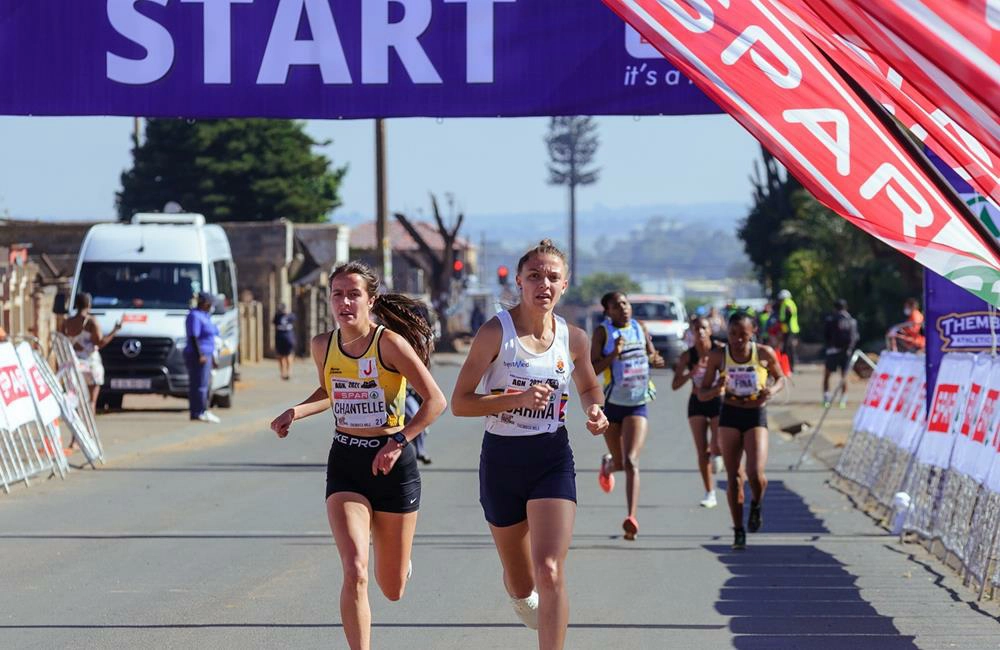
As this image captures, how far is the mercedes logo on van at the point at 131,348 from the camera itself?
2491 cm

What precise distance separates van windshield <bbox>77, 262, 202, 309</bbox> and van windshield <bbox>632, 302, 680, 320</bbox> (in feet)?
76.3

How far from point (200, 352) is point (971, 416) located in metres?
14.3

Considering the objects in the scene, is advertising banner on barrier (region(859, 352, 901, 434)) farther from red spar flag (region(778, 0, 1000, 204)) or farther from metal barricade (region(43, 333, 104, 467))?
red spar flag (region(778, 0, 1000, 204))

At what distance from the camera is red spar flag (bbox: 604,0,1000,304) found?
6.41 metres

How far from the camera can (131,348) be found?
24922 mm

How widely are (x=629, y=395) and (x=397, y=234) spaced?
522 feet

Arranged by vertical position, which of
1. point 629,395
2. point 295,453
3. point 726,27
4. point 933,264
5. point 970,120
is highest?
point 726,27

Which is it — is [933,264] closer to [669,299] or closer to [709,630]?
[709,630]

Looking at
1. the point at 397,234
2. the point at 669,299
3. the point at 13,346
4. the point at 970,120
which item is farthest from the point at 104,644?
the point at 397,234

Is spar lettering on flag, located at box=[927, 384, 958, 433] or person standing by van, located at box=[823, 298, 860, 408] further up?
spar lettering on flag, located at box=[927, 384, 958, 433]

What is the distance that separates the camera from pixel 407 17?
10.2 meters

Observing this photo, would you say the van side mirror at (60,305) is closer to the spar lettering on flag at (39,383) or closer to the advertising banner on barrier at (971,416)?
the spar lettering on flag at (39,383)

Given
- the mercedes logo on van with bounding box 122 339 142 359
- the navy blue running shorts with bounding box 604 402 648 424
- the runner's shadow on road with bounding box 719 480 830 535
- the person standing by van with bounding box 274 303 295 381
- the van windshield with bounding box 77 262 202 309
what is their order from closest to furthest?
the navy blue running shorts with bounding box 604 402 648 424
the runner's shadow on road with bounding box 719 480 830 535
the mercedes logo on van with bounding box 122 339 142 359
the van windshield with bounding box 77 262 202 309
the person standing by van with bounding box 274 303 295 381

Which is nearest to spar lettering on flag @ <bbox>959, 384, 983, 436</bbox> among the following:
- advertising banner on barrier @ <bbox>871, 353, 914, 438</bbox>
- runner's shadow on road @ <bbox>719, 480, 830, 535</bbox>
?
runner's shadow on road @ <bbox>719, 480, 830, 535</bbox>
